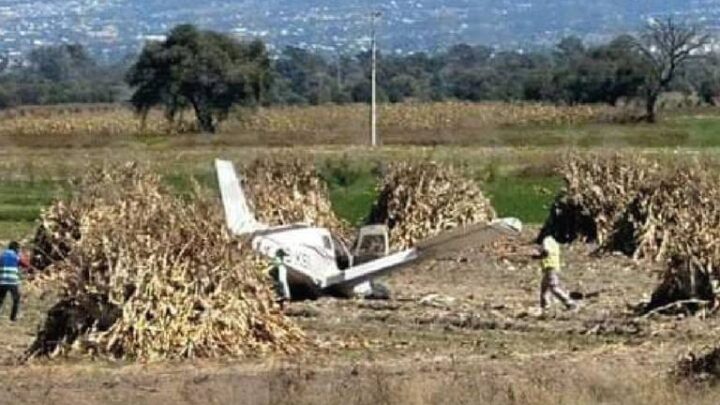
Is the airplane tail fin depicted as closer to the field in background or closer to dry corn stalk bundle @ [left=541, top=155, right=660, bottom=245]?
dry corn stalk bundle @ [left=541, top=155, right=660, bottom=245]

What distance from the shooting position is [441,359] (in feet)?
75.6

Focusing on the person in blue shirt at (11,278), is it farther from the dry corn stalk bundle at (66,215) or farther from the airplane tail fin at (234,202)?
the dry corn stalk bundle at (66,215)

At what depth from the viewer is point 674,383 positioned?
58.7ft

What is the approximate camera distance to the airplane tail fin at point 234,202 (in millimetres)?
33875

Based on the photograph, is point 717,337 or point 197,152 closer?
point 717,337

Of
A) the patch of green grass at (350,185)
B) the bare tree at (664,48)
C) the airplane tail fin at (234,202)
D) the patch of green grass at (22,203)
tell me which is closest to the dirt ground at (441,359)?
the airplane tail fin at (234,202)

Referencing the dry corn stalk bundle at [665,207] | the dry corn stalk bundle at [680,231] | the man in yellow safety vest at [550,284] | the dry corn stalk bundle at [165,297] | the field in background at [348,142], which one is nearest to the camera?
the dry corn stalk bundle at [165,297]

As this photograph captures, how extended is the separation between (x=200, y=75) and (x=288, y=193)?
7210 cm

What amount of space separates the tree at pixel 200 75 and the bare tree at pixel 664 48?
2277cm

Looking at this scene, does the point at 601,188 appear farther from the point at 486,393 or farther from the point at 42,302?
the point at 486,393

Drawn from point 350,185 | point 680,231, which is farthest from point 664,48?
point 680,231

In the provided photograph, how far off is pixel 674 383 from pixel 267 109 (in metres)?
108

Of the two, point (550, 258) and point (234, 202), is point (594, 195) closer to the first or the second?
point (234, 202)

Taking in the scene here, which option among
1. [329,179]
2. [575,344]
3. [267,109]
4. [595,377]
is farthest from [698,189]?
[267,109]
